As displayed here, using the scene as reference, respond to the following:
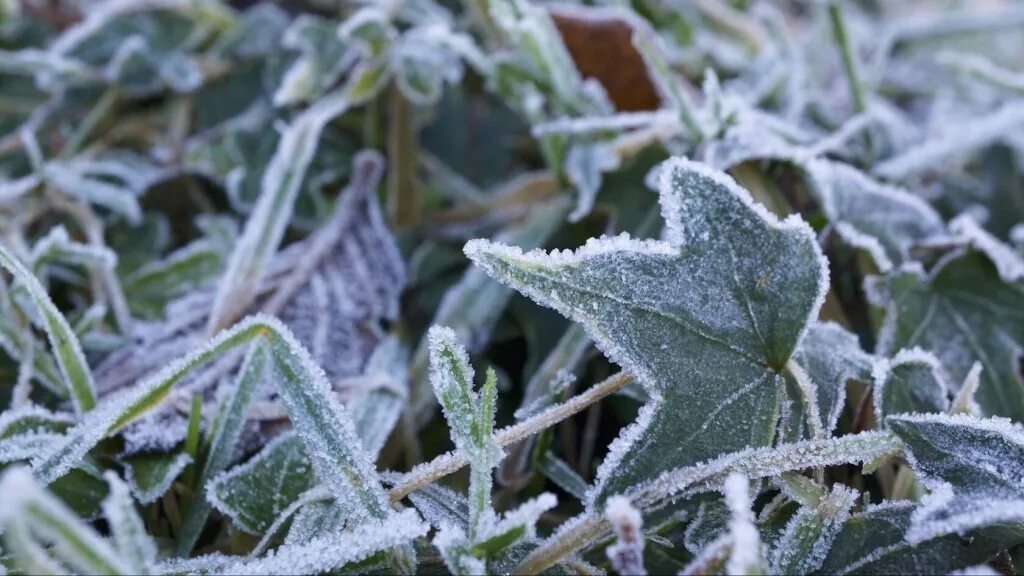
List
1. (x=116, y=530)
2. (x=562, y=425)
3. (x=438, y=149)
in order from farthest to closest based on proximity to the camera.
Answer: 1. (x=438, y=149)
2. (x=562, y=425)
3. (x=116, y=530)

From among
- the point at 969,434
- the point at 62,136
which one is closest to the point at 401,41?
the point at 62,136

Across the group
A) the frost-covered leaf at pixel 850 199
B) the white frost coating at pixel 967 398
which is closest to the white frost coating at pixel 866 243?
the frost-covered leaf at pixel 850 199

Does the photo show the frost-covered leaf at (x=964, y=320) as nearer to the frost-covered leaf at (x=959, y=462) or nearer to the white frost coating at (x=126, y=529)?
the frost-covered leaf at (x=959, y=462)

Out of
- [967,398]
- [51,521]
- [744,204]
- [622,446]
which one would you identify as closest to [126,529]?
[51,521]

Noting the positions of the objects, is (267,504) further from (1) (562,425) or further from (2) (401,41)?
(2) (401,41)

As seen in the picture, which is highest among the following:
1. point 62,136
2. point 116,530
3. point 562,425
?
point 62,136

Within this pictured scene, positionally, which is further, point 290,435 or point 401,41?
point 401,41

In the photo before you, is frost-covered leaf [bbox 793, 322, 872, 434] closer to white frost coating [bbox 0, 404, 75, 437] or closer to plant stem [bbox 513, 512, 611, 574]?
plant stem [bbox 513, 512, 611, 574]
